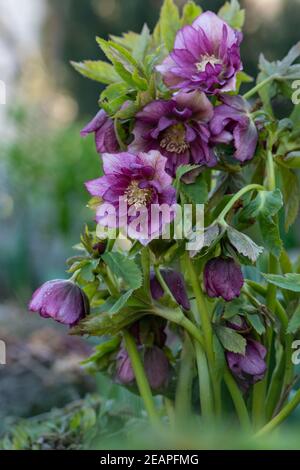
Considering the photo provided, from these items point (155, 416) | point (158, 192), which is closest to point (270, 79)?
point (158, 192)

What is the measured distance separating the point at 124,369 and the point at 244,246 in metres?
0.23

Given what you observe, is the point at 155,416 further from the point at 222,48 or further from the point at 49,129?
the point at 49,129

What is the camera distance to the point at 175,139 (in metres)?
0.69

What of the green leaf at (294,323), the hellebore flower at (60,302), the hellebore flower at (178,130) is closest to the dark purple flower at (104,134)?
the hellebore flower at (178,130)

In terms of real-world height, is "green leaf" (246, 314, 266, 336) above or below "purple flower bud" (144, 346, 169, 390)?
above

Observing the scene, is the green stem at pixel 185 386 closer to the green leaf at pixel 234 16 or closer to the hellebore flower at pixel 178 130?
the hellebore flower at pixel 178 130

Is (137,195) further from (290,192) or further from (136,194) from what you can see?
(290,192)

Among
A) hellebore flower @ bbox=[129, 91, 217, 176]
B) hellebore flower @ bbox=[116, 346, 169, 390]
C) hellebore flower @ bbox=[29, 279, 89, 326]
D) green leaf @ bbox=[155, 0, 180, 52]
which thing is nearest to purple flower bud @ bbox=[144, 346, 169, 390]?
hellebore flower @ bbox=[116, 346, 169, 390]

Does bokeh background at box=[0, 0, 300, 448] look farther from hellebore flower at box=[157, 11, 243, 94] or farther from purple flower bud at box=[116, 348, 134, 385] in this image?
hellebore flower at box=[157, 11, 243, 94]

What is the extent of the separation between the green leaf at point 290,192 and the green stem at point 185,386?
17 cm

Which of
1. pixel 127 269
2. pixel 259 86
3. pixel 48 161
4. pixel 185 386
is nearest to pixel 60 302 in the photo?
pixel 127 269

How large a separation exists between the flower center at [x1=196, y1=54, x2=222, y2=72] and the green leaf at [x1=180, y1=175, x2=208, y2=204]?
0.11 meters

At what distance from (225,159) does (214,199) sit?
0.16 ft

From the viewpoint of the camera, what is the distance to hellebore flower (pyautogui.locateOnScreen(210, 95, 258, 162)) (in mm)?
673
